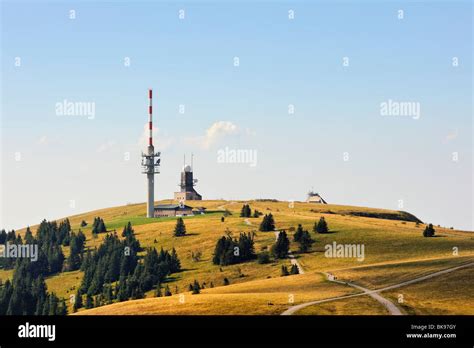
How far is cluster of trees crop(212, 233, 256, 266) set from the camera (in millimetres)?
153750

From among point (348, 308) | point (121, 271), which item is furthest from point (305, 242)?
point (348, 308)

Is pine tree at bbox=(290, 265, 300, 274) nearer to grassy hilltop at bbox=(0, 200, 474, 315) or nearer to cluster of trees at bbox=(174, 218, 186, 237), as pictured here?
grassy hilltop at bbox=(0, 200, 474, 315)

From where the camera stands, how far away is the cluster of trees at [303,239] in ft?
501

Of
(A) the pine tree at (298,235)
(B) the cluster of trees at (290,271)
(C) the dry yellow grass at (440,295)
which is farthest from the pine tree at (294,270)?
(C) the dry yellow grass at (440,295)

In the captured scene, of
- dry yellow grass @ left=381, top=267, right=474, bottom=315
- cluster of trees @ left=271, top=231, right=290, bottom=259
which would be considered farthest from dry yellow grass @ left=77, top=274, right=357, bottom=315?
cluster of trees @ left=271, top=231, right=290, bottom=259

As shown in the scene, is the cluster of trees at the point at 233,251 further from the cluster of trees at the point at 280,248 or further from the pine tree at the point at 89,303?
the pine tree at the point at 89,303

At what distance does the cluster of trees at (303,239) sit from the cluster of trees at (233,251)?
9.70m

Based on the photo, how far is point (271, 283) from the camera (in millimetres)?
118250

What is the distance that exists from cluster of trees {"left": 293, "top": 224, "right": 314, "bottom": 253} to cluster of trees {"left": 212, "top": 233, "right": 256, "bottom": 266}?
9.70 meters

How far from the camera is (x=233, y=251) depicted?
154875 millimetres

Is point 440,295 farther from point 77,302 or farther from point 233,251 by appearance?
point 77,302

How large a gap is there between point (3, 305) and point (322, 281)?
87.9 meters
